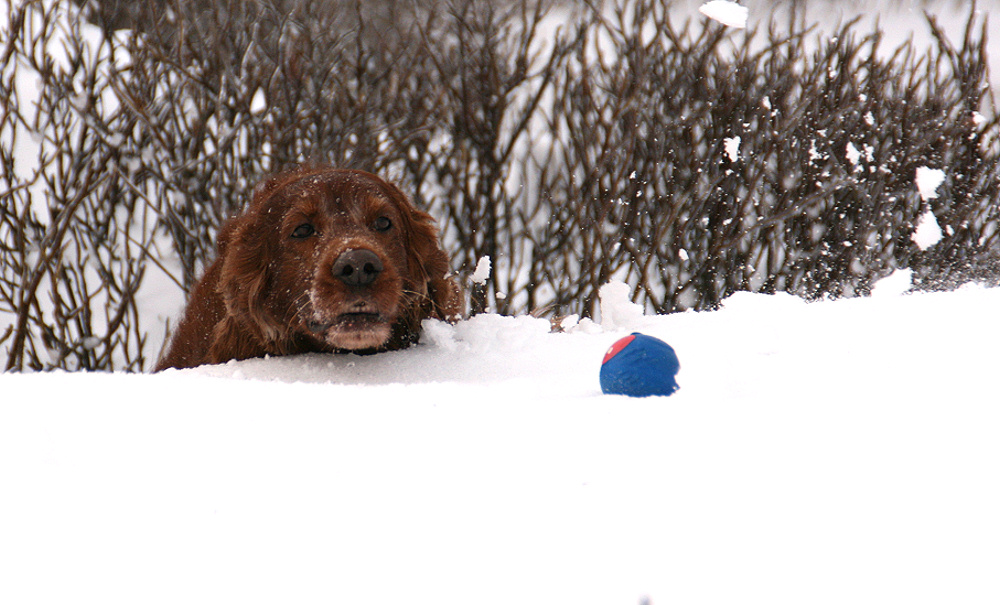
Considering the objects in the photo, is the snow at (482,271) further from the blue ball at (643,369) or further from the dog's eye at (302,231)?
the blue ball at (643,369)

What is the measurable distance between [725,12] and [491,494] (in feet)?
9.56

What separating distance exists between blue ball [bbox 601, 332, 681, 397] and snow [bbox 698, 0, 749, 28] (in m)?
2.17

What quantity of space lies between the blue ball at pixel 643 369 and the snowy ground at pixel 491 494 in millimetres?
47

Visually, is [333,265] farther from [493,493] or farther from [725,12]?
[725,12]

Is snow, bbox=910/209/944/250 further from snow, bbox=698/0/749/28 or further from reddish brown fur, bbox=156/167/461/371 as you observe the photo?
reddish brown fur, bbox=156/167/461/371

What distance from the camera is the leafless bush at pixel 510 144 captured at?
9.53 ft

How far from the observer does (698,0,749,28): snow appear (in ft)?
10.3

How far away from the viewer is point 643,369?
4.44 ft

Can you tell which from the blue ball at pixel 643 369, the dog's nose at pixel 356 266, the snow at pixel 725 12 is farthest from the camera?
the snow at pixel 725 12

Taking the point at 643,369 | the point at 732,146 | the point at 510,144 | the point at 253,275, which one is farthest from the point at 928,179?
the point at 253,275

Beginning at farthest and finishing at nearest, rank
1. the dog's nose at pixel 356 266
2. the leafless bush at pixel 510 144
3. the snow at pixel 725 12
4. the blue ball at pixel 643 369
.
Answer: the snow at pixel 725 12 < the leafless bush at pixel 510 144 < the dog's nose at pixel 356 266 < the blue ball at pixel 643 369

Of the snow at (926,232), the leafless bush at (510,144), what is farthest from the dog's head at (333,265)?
the snow at (926,232)

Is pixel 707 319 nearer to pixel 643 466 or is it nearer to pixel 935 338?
pixel 935 338

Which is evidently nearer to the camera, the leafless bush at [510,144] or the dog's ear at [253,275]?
the dog's ear at [253,275]
